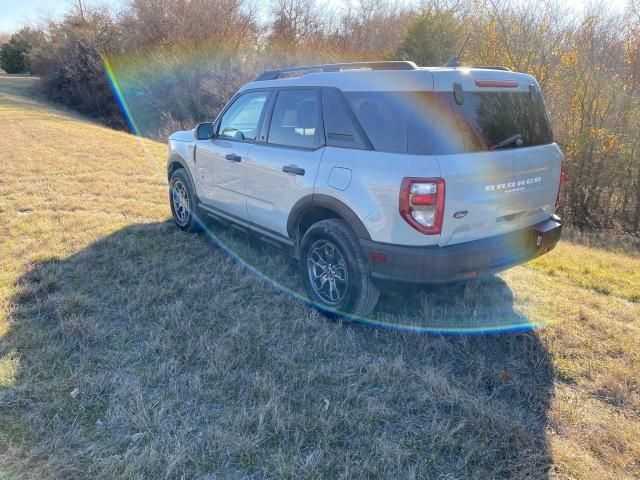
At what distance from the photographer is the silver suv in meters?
3.05

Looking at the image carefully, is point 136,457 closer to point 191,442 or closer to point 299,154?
point 191,442

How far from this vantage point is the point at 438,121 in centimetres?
307

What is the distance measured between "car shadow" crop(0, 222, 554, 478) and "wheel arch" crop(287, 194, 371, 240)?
2.22ft

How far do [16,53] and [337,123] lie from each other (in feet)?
152

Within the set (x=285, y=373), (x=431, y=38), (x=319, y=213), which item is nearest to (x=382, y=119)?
(x=319, y=213)

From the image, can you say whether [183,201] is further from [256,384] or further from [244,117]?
[256,384]

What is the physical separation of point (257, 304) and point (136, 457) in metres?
1.77

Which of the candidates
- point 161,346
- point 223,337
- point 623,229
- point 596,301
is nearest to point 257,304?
point 223,337

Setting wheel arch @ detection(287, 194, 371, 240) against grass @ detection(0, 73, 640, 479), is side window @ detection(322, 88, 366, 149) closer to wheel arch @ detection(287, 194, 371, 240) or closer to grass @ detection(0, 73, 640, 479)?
wheel arch @ detection(287, 194, 371, 240)

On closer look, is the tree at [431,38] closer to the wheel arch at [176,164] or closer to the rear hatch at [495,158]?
the wheel arch at [176,164]

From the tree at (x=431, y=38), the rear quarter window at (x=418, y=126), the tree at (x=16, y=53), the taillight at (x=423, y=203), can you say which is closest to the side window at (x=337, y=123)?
the rear quarter window at (x=418, y=126)

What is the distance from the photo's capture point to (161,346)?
3.34m

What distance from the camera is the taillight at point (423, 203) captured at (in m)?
2.93

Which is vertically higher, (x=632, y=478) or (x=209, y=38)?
(x=209, y=38)
